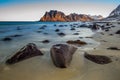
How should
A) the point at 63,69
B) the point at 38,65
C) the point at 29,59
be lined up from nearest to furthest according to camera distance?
the point at 63,69, the point at 38,65, the point at 29,59

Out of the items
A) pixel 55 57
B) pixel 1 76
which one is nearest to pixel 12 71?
pixel 1 76

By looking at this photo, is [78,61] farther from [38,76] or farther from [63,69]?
[38,76]

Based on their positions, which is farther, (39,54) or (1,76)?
(39,54)

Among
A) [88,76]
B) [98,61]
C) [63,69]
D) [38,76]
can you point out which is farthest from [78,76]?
[98,61]

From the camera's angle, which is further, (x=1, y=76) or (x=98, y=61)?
(x=98, y=61)

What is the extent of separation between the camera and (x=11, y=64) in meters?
6.75

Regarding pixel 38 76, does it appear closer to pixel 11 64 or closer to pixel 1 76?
pixel 1 76

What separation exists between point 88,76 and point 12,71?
9.54ft

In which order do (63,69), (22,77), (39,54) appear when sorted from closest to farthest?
(22,77) → (63,69) → (39,54)

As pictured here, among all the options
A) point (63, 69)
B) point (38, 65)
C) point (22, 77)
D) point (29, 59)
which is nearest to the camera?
point (22, 77)

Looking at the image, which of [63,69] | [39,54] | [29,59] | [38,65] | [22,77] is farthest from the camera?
[39,54]

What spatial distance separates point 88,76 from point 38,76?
1.76m

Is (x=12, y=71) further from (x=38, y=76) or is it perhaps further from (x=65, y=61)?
(x=65, y=61)

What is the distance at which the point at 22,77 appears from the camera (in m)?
5.37
